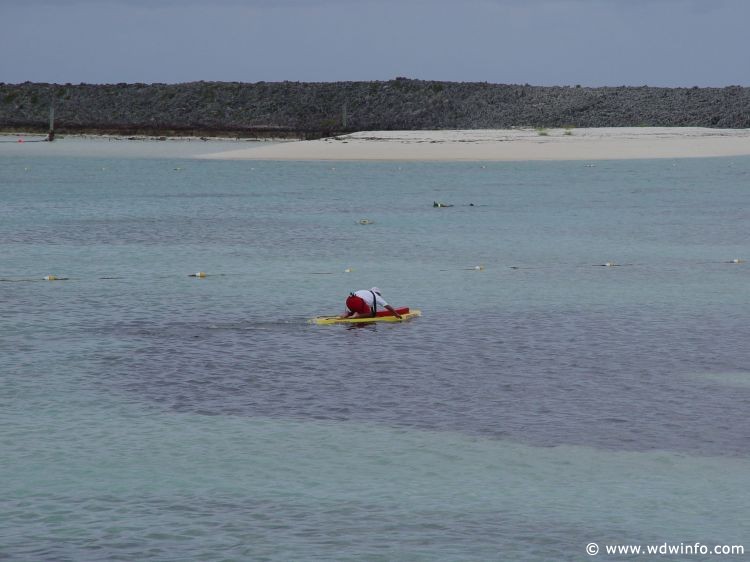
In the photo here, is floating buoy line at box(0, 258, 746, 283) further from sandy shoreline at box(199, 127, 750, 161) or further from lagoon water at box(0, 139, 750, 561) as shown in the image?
sandy shoreline at box(199, 127, 750, 161)

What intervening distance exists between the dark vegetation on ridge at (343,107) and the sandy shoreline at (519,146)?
1183cm

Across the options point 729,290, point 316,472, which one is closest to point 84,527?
point 316,472

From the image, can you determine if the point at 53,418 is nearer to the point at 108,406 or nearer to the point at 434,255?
the point at 108,406

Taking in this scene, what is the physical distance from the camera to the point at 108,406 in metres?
19.2

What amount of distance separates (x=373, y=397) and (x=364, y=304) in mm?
6409

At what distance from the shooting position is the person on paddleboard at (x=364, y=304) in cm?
2608

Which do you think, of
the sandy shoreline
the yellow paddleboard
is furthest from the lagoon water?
the sandy shoreline

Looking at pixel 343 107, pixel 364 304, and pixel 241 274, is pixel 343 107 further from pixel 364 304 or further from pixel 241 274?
pixel 364 304

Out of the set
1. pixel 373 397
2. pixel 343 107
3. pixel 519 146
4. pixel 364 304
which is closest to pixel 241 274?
pixel 364 304

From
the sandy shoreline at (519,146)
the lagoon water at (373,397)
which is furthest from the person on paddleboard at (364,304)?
the sandy shoreline at (519,146)

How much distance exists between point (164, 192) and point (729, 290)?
44.1 metres

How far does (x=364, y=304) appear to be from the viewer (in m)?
26.2

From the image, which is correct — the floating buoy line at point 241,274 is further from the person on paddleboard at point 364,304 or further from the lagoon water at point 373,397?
the person on paddleboard at point 364,304

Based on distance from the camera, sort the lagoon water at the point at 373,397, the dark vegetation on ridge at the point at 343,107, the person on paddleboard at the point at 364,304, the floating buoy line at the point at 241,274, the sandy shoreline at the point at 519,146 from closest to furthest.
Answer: the lagoon water at the point at 373,397 < the person on paddleboard at the point at 364,304 < the floating buoy line at the point at 241,274 < the sandy shoreline at the point at 519,146 < the dark vegetation on ridge at the point at 343,107
